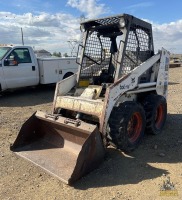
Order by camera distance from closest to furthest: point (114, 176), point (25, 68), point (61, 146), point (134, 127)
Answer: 1. point (114, 176)
2. point (61, 146)
3. point (134, 127)
4. point (25, 68)

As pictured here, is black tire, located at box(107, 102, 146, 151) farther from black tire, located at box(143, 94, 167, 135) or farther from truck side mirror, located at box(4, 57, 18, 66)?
truck side mirror, located at box(4, 57, 18, 66)

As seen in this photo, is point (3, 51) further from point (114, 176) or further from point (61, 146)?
point (114, 176)

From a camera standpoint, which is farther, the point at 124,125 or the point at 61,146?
the point at 61,146

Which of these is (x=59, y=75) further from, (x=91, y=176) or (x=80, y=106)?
(x=91, y=176)

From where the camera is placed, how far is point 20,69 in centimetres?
1038

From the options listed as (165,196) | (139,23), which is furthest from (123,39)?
(165,196)

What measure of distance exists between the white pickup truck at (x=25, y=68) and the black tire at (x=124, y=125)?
19.8ft

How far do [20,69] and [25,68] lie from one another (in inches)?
7.8

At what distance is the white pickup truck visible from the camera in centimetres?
1006

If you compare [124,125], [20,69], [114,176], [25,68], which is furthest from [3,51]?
[114,176]

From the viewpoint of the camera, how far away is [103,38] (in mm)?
6273

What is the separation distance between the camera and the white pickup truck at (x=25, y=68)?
1006 centimetres

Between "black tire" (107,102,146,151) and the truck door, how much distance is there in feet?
19.8

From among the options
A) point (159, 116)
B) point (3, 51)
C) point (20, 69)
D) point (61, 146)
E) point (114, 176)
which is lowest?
point (114, 176)
